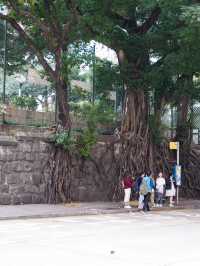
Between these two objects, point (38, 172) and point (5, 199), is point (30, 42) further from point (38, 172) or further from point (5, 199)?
point (5, 199)

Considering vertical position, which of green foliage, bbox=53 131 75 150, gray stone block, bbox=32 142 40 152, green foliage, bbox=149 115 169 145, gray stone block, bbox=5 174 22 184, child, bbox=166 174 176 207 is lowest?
child, bbox=166 174 176 207

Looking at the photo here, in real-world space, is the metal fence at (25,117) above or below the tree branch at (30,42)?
below

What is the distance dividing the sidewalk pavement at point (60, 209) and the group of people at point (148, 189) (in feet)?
1.51

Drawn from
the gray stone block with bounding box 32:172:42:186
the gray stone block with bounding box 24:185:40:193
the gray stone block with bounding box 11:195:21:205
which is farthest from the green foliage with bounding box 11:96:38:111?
the gray stone block with bounding box 11:195:21:205

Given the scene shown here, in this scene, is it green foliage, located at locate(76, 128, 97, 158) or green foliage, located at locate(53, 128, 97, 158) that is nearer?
green foliage, located at locate(53, 128, 97, 158)

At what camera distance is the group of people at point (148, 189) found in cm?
2323

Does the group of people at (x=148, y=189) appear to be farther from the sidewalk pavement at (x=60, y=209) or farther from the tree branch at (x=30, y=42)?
the tree branch at (x=30, y=42)

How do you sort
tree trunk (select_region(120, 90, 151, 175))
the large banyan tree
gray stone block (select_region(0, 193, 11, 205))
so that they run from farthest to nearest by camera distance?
tree trunk (select_region(120, 90, 151, 175)), gray stone block (select_region(0, 193, 11, 205)), the large banyan tree

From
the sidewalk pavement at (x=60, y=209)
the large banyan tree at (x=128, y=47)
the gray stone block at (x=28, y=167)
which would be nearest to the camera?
the sidewalk pavement at (x=60, y=209)

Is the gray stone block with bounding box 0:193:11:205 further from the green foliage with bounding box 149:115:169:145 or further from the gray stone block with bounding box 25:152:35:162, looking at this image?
the green foliage with bounding box 149:115:169:145

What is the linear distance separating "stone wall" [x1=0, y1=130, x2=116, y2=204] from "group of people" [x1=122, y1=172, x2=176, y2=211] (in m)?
1.28

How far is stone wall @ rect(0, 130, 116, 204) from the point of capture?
22797 mm

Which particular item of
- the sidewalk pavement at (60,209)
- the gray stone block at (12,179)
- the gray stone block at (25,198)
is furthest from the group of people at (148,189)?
the gray stone block at (12,179)

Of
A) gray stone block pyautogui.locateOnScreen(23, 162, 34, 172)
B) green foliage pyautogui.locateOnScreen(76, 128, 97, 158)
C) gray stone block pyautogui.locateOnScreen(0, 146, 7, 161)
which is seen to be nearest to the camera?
gray stone block pyautogui.locateOnScreen(0, 146, 7, 161)
